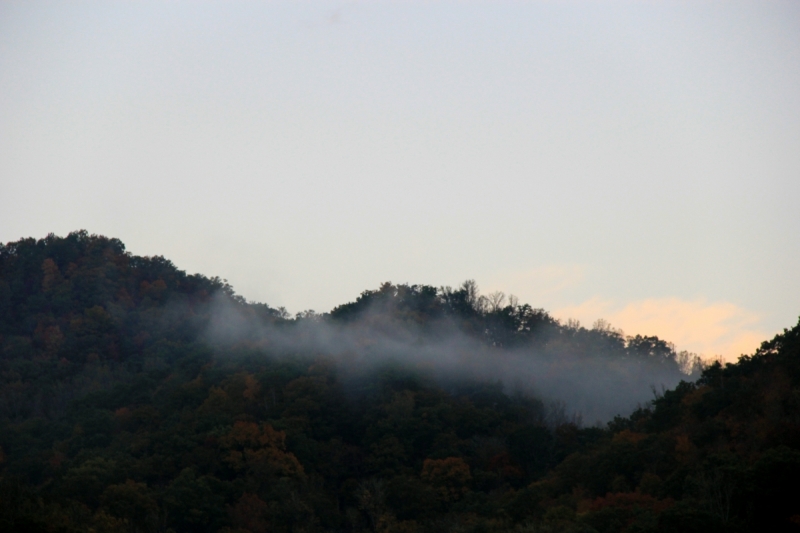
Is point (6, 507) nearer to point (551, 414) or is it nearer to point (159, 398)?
Result: point (159, 398)

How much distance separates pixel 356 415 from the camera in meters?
54.6

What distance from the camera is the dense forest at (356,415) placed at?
3422cm

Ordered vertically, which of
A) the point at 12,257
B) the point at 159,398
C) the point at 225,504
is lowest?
the point at 225,504

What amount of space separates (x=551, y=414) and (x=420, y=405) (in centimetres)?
794

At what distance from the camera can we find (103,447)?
168 ft

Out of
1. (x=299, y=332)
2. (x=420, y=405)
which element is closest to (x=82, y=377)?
(x=299, y=332)

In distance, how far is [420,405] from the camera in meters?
54.7

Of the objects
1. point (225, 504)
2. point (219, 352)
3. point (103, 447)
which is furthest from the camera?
point (219, 352)

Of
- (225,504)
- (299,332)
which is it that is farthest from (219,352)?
(225,504)

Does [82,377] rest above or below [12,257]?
below

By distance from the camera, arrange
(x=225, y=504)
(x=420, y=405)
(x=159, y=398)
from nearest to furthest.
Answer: (x=225, y=504)
(x=420, y=405)
(x=159, y=398)

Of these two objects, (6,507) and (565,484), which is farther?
(565,484)

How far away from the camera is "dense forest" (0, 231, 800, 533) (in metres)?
34.2

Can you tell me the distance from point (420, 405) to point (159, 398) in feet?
57.0
